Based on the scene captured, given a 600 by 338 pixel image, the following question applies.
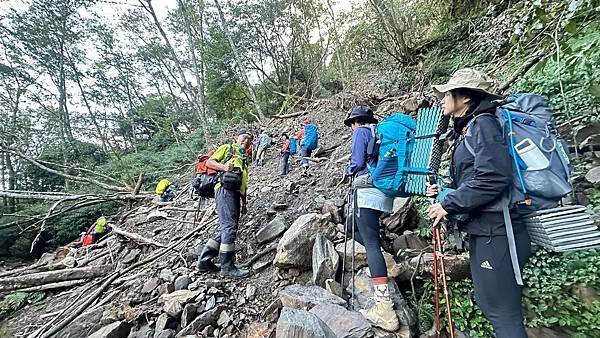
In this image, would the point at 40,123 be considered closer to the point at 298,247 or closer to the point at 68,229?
the point at 68,229

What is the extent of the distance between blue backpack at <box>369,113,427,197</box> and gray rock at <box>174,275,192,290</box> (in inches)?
118

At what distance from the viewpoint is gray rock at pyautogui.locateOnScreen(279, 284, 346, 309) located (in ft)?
9.96

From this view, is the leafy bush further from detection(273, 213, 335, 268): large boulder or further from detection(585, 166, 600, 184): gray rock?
detection(273, 213, 335, 268): large boulder

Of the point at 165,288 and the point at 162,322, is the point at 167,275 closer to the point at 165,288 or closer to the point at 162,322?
the point at 165,288

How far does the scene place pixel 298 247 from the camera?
3738mm

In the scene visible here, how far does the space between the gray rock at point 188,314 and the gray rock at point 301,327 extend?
166 centimetres

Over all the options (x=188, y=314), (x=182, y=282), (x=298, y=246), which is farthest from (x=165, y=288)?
(x=298, y=246)

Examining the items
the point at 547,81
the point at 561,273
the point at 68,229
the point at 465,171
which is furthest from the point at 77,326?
the point at 68,229

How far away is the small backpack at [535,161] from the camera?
1.65 m

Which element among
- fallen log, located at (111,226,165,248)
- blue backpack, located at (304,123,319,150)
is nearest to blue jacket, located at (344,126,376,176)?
fallen log, located at (111,226,165,248)

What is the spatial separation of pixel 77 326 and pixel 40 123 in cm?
2240

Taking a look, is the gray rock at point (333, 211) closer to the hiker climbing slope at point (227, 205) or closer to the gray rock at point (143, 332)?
the hiker climbing slope at point (227, 205)

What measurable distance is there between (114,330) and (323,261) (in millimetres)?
2726

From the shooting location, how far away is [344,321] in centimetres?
268
